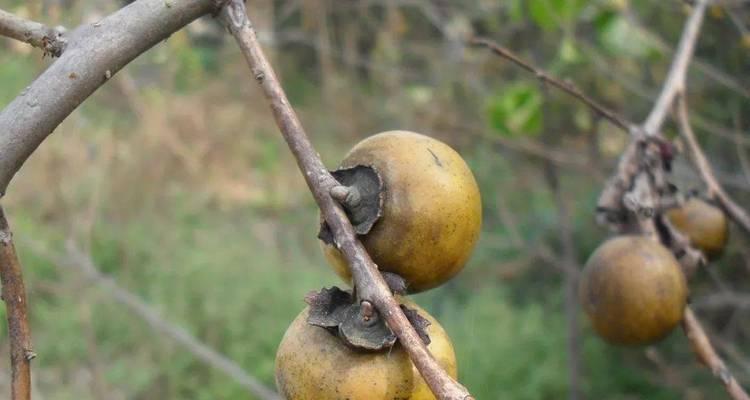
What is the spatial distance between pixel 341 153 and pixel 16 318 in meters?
5.75

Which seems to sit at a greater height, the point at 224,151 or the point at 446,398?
the point at 224,151

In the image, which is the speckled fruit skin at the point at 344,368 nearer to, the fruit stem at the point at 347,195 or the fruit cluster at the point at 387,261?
the fruit cluster at the point at 387,261

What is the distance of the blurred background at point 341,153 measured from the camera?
298 cm

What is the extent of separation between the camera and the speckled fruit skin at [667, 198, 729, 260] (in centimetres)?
155

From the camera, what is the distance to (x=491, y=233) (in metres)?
4.85

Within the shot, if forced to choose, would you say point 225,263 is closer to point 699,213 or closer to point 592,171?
point 592,171

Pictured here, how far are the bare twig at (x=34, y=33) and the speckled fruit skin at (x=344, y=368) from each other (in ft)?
1.14

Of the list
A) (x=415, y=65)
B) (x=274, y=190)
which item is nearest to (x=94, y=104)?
(x=274, y=190)

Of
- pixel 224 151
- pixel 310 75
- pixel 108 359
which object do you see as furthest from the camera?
pixel 310 75

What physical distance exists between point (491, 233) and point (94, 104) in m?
3.37

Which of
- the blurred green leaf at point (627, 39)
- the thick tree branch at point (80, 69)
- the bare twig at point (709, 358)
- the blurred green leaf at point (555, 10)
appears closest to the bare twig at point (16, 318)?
the thick tree branch at point (80, 69)

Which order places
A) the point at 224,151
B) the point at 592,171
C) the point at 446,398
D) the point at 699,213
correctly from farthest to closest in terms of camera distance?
the point at 224,151
the point at 592,171
the point at 699,213
the point at 446,398

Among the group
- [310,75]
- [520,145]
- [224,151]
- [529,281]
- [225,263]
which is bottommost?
[529,281]

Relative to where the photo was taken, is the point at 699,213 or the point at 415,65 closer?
the point at 699,213
